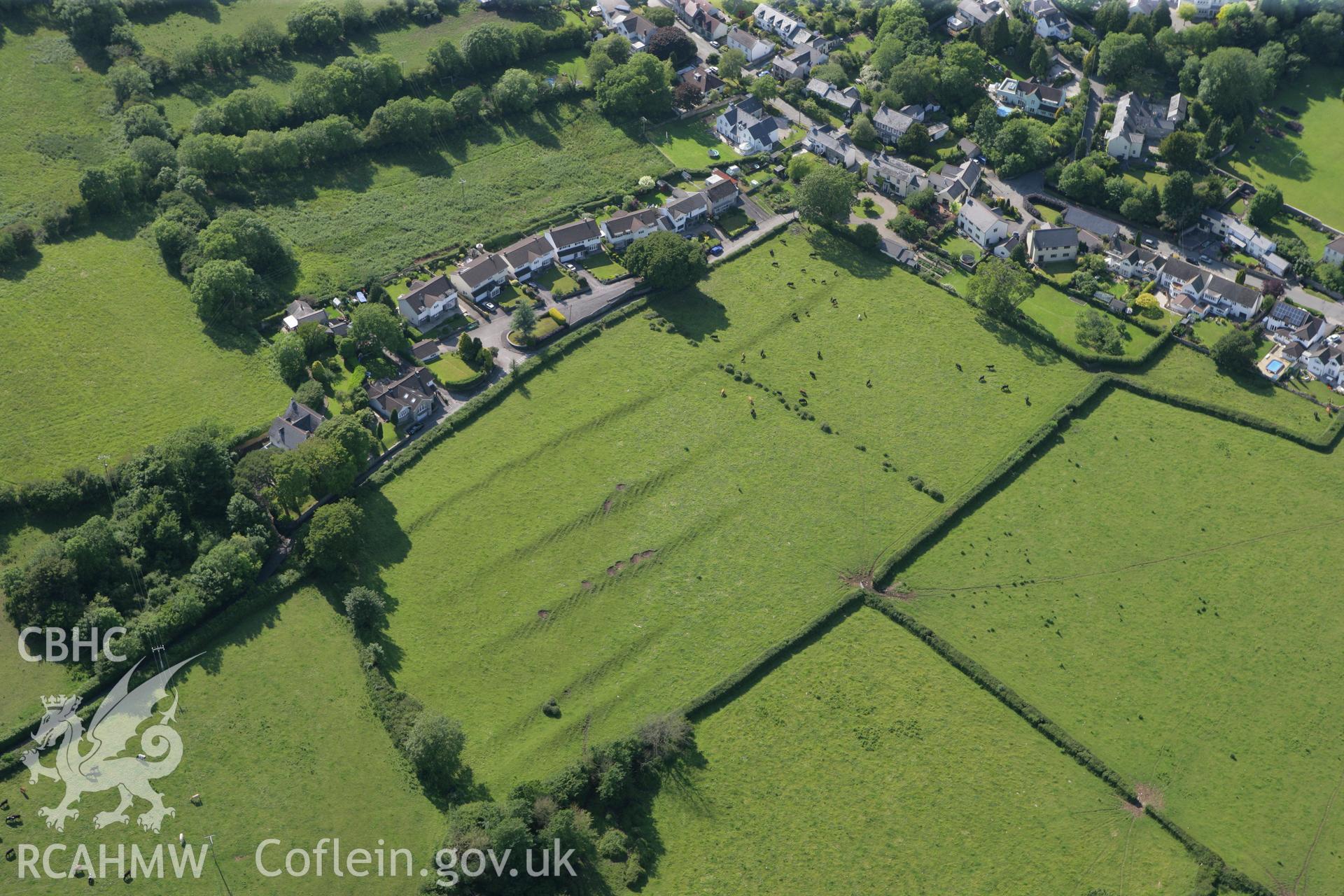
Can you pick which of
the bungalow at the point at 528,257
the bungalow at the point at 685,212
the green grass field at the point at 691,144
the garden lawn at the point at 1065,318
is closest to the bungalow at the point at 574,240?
the bungalow at the point at 528,257

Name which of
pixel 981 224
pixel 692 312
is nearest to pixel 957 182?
pixel 981 224

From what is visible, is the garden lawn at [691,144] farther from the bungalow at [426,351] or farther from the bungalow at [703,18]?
the bungalow at [426,351]

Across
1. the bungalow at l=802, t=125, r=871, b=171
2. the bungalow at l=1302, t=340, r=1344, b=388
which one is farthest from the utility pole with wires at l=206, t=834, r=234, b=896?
the bungalow at l=1302, t=340, r=1344, b=388

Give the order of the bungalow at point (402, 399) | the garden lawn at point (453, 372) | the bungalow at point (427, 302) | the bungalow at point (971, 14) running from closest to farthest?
the bungalow at point (402, 399) → the garden lawn at point (453, 372) → the bungalow at point (427, 302) → the bungalow at point (971, 14)

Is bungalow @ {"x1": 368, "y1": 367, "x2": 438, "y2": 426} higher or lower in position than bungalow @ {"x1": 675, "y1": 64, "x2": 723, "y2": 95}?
lower

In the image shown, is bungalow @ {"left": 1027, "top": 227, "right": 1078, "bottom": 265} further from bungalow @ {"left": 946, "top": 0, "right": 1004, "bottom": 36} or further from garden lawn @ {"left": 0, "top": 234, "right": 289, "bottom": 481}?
garden lawn @ {"left": 0, "top": 234, "right": 289, "bottom": 481}

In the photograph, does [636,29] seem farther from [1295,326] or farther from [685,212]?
[1295,326]
